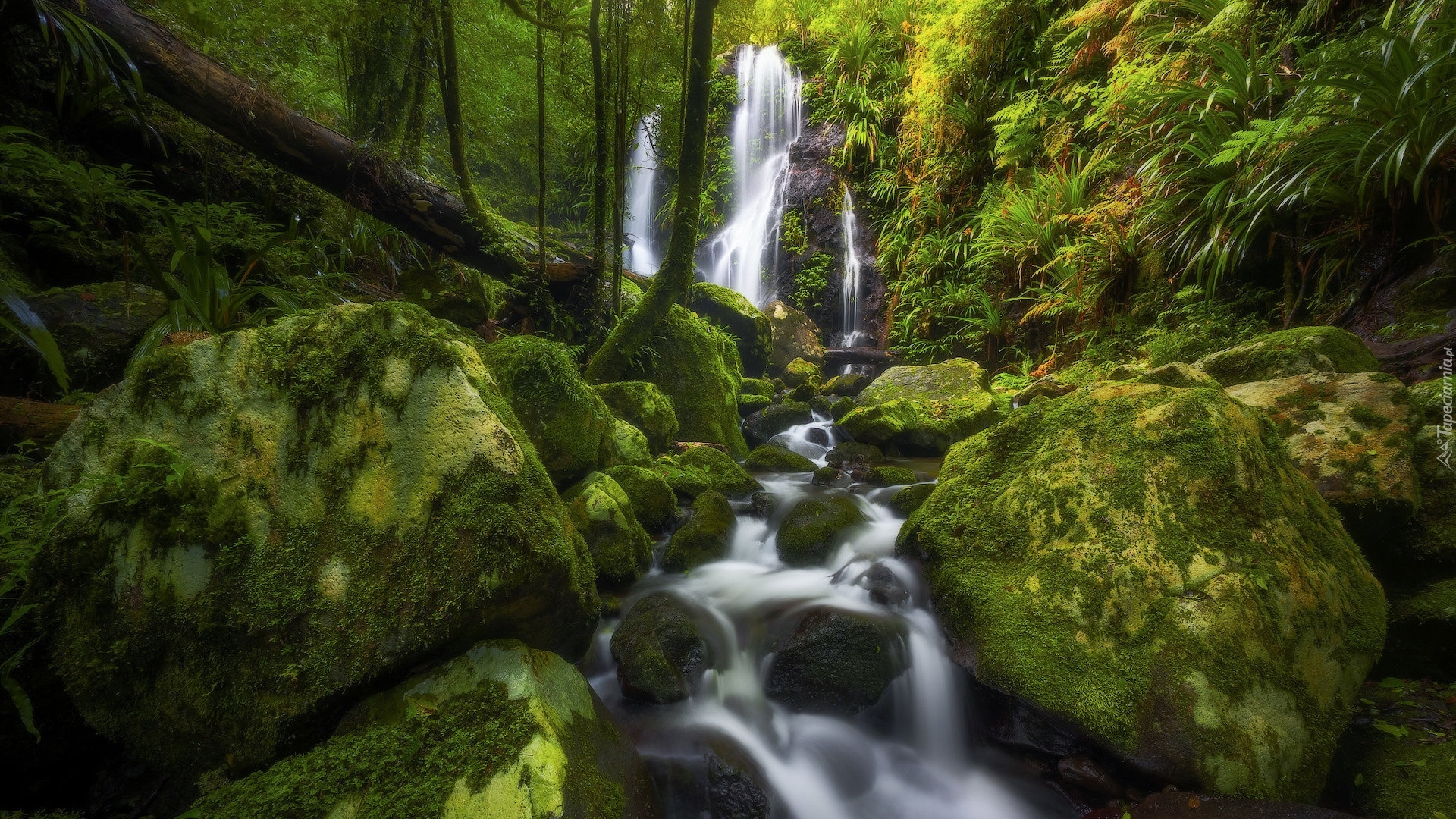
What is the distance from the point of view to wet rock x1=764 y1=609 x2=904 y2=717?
269 cm

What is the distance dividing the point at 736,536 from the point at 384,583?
2756 millimetres

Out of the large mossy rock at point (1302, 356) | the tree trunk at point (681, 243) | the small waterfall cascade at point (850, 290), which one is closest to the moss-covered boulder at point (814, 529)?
the large mossy rock at point (1302, 356)

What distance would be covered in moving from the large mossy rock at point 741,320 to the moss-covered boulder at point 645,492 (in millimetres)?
5806

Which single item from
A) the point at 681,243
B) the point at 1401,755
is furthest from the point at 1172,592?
the point at 681,243

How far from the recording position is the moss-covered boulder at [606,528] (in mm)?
3336

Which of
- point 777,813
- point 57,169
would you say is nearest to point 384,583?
point 777,813

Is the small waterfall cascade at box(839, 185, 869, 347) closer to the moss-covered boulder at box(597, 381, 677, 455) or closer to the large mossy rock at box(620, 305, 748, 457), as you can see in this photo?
the large mossy rock at box(620, 305, 748, 457)

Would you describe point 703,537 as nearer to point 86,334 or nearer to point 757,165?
point 86,334

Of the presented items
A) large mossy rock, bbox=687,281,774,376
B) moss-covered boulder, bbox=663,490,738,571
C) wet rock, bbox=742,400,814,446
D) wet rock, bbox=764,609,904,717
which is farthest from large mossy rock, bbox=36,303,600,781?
large mossy rock, bbox=687,281,774,376

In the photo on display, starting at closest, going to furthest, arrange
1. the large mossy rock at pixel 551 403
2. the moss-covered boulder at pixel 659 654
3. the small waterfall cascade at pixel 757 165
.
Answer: the moss-covered boulder at pixel 659 654
the large mossy rock at pixel 551 403
the small waterfall cascade at pixel 757 165

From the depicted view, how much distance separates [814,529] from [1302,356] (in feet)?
10.7

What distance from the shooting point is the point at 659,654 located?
2.72 meters

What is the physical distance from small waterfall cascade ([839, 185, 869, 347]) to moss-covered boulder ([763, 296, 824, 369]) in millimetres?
735

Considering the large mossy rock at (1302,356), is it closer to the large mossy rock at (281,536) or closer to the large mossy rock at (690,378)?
the large mossy rock at (281,536)
